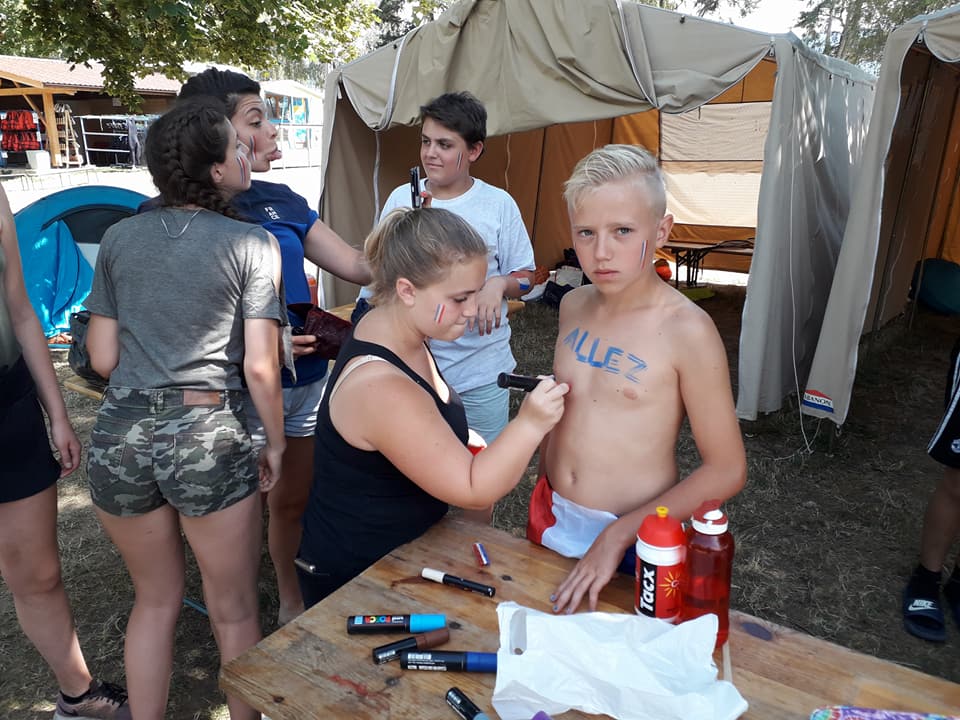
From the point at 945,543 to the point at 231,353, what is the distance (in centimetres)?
311

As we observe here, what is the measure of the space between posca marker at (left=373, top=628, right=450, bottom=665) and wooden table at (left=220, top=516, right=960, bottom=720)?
14 millimetres

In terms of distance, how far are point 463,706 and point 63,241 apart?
6.82 metres

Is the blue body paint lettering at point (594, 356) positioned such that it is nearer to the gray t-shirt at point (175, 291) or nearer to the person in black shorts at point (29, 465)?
the gray t-shirt at point (175, 291)

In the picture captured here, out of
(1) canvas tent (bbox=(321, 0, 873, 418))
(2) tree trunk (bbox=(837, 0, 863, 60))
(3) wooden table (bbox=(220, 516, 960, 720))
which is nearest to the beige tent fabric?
(1) canvas tent (bbox=(321, 0, 873, 418))

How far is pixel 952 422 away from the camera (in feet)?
8.96

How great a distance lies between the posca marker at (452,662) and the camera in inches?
45.9

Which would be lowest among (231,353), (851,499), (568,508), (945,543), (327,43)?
(851,499)

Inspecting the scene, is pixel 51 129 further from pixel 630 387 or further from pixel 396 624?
pixel 396 624

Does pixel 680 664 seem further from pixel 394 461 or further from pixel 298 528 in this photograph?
pixel 298 528

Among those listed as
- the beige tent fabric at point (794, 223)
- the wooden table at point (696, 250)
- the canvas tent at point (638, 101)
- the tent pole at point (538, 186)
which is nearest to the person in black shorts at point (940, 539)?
the beige tent fabric at point (794, 223)

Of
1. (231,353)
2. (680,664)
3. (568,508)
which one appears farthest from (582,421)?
(231,353)

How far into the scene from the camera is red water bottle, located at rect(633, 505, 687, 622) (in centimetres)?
116

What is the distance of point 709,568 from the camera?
1.20 metres

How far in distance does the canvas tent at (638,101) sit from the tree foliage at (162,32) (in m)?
2.14
